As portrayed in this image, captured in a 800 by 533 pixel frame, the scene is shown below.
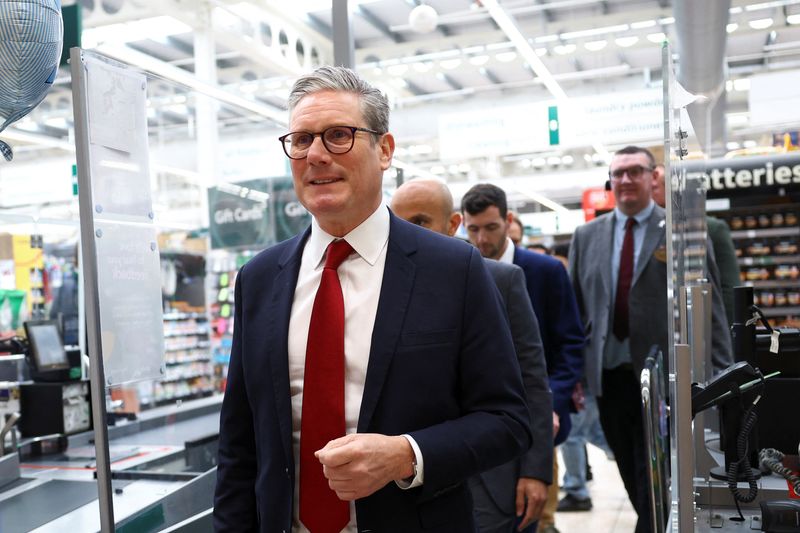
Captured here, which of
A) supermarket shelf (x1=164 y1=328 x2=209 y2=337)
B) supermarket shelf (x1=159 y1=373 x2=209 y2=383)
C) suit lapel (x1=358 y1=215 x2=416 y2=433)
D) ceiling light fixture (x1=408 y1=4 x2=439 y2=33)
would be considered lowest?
supermarket shelf (x1=159 y1=373 x2=209 y2=383)

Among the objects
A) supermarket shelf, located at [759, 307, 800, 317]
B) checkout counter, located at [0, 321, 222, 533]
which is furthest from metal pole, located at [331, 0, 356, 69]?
supermarket shelf, located at [759, 307, 800, 317]

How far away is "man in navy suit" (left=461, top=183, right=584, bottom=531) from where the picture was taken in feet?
10.1

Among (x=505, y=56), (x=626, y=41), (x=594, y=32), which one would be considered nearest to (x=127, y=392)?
(x=505, y=56)

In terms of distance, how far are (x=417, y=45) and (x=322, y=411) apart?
1222 cm

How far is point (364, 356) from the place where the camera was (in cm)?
144

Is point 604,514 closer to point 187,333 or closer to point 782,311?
point 782,311

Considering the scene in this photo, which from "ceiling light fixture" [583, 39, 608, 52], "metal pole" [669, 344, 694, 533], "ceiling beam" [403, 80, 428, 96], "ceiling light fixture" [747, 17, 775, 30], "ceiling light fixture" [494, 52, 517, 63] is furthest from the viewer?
"ceiling beam" [403, 80, 428, 96]

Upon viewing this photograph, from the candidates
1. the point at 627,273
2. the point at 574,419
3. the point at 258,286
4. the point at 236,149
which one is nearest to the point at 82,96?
the point at 258,286

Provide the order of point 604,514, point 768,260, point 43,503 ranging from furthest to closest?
point 768,260 → point 604,514 → point 43,503

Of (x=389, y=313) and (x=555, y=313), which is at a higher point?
(x=389, y=313)

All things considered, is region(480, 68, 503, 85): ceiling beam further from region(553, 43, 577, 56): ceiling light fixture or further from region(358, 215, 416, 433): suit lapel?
region(358, 215, 416, 433): suit lapel

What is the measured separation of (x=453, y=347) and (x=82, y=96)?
3.89ft

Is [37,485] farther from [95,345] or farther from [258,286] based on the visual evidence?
[258,286]

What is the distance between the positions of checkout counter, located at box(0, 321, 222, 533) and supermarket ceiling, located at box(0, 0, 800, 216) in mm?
4184
